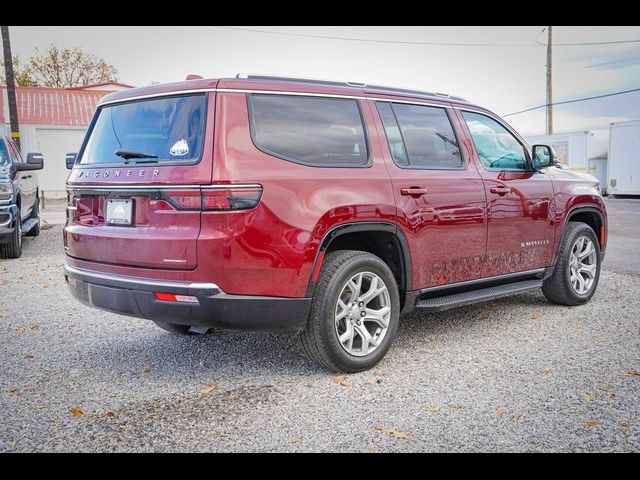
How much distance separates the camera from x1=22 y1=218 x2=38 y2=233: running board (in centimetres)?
1179

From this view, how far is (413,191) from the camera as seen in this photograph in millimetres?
4832

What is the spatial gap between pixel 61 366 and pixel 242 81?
248 centimetres

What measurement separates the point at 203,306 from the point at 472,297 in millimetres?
2343

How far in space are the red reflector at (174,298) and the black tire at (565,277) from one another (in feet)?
12.9

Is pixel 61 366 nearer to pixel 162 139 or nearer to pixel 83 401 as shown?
pixel 83 401

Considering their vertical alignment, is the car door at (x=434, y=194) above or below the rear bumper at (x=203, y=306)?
above

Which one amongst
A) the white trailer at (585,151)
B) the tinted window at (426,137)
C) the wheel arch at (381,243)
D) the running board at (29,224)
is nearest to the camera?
the wheel arch at (381,243)

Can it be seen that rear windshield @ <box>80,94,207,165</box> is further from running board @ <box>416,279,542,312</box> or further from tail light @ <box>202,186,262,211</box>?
running board @ <box>416,279,542,312</box>

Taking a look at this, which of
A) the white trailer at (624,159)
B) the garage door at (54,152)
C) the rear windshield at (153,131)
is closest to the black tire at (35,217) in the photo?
the rear windshield at (153,131)

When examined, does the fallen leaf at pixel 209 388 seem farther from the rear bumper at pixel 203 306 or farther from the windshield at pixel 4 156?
the windshield at pixel 4 156

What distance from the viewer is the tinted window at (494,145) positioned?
5.67 m

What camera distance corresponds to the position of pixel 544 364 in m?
4.70

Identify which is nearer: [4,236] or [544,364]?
[544,364]
